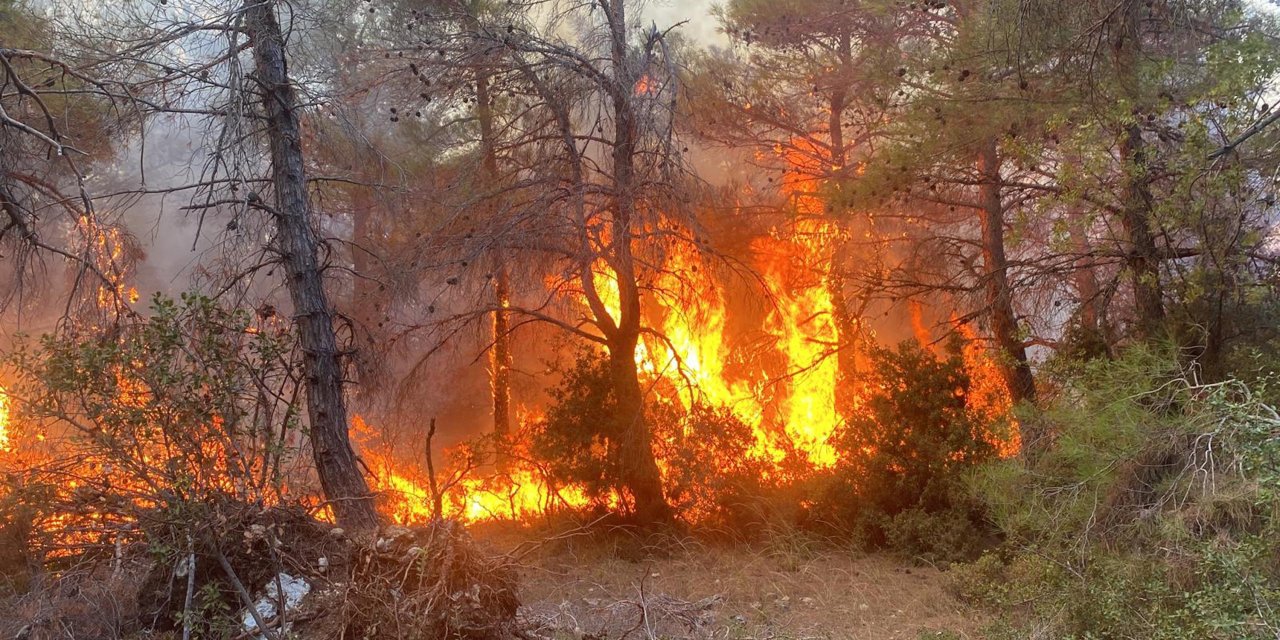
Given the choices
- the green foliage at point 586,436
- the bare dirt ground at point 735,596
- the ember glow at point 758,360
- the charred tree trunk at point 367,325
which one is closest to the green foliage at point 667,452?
the green foliage at point 586,436

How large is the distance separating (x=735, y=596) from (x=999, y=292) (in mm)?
5185

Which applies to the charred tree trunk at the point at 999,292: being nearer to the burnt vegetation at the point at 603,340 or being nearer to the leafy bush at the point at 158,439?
the burnt vegetation at the point at 603,340

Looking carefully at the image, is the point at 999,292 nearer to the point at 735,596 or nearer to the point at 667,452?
the point at 667,452

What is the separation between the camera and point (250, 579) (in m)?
6.22

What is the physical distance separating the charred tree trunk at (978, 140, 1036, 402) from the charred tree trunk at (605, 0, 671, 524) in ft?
13.7

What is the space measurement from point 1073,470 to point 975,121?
3.71m

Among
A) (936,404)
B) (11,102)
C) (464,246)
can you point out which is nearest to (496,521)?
(464,246)

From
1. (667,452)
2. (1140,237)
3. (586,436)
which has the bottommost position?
A: (667,452)

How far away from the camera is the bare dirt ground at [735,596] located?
7309 millimetres

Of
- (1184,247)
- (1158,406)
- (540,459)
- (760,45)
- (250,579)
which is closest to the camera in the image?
(250,579)

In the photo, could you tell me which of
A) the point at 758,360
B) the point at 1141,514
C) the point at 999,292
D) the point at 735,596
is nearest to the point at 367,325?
the point at 735,596

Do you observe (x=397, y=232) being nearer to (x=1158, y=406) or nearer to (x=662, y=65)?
(x=662, y=65)

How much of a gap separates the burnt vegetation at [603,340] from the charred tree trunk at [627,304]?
0.04 m

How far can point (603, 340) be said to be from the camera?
11.7 m
